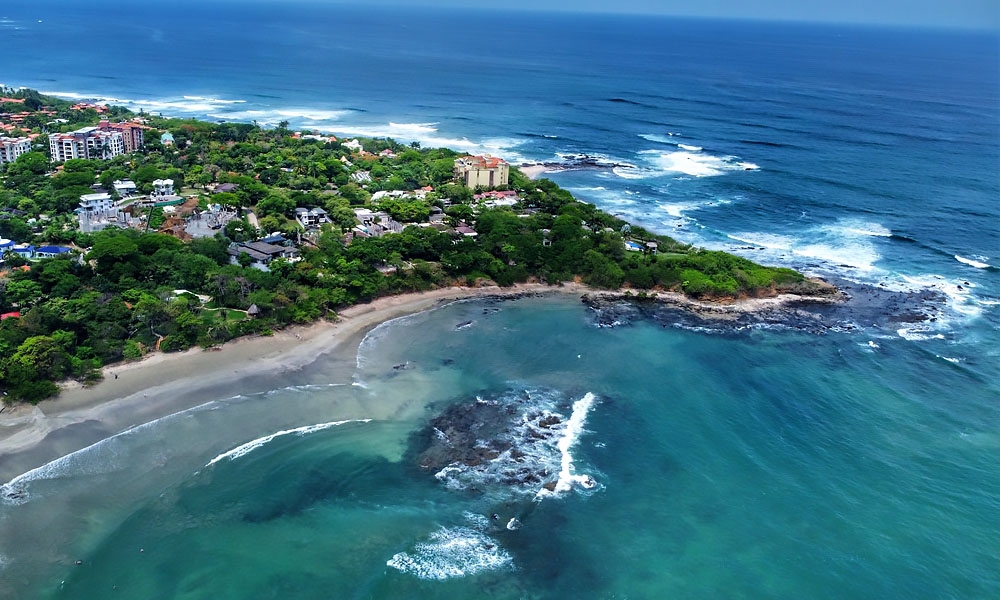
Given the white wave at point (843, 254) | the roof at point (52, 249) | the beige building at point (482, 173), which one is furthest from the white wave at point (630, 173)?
the roof at point (52, 249)

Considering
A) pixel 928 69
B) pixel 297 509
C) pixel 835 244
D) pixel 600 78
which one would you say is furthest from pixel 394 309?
pixel 928 69

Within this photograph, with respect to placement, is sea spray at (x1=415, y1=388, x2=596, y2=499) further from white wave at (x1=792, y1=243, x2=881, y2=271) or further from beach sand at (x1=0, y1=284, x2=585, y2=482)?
white wave at (x1=792, y1=243, x2=881, y2=271)

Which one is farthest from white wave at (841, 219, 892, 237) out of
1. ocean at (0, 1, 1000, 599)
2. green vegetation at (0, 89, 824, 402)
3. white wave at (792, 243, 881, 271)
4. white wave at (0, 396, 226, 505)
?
white wave at (0, 396, 226, 505)

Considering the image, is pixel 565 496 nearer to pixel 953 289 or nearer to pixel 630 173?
pixel 953 289

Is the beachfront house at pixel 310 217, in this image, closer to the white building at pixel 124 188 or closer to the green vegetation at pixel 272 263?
the green vegetation at pixel 272 263

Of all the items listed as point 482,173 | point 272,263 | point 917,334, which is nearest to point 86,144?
point 272,263
